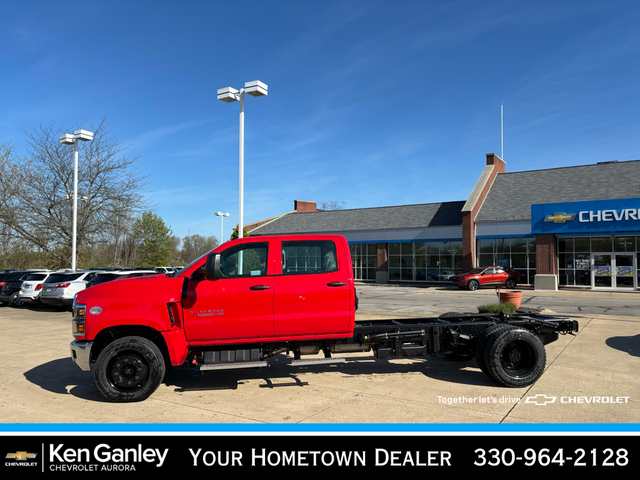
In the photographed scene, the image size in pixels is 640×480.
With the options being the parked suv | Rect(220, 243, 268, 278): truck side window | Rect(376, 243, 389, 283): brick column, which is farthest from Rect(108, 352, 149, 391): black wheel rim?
Rect(376, 243, 389, 283): brick column

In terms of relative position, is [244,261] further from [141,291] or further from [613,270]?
[613,270]

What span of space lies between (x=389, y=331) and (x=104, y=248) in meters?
32.4

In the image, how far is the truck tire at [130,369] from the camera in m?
6.03

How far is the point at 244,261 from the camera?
6.54m

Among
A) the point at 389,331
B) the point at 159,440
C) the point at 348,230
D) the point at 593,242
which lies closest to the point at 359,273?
the point at 348,230

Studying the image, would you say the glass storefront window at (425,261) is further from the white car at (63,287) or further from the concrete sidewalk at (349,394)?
the concrete sidewalk at (349,394)

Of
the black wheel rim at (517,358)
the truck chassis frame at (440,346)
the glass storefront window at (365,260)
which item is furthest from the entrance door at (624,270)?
the black wheel rim at (517,358)

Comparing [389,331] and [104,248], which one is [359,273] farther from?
[389,331]

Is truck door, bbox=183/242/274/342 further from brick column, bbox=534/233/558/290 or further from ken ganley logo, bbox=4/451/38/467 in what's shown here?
brick column, bbox=534/233/558/290

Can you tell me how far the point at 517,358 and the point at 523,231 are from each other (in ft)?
90.1

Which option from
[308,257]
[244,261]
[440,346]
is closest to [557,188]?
[440,346]

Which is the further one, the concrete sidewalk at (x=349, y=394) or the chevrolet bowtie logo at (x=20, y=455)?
the concrete sidewalk at (x=349, y=394)

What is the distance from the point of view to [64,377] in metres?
7.57

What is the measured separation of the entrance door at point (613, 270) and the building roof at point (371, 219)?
9555 mm
